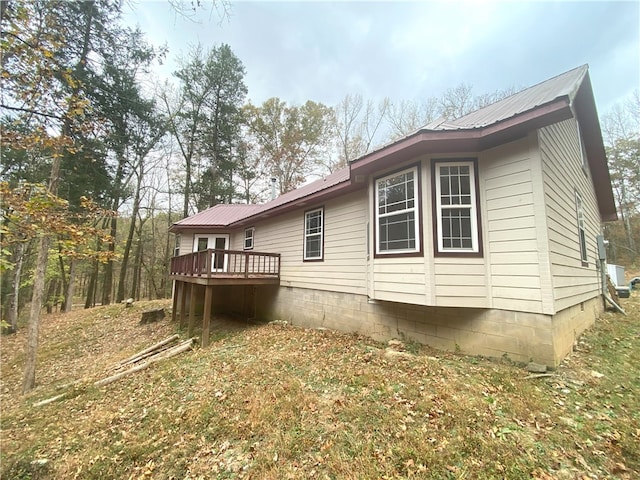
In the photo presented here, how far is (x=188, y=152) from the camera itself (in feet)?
65.2

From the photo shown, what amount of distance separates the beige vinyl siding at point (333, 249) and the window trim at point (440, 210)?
2.20 metres

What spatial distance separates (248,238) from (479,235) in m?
10.1

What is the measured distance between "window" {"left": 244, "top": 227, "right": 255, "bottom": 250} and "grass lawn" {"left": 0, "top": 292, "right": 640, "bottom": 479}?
6.93 metres

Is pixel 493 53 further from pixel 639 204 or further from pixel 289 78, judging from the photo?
pixel 639 204

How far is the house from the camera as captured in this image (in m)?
4.21

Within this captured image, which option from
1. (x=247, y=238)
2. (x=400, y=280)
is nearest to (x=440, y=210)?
(x=400, y=280)

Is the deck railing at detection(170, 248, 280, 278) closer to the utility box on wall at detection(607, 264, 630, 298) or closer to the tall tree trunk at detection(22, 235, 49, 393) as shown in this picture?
the tall tree trunk at detection(22, 235, 49, 393)

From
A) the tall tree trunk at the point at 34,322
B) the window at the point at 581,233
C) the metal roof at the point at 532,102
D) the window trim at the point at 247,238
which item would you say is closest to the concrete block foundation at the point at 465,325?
the window at the point at 581,233

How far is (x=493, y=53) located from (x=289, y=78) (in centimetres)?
1089

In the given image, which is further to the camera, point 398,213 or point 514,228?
point 398,213

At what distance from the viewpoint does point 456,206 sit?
4.82 metres

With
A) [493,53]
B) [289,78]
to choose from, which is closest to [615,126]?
[493,53]

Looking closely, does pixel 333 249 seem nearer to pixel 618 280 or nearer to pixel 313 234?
pixel 313 234

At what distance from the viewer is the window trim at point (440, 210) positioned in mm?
4695
